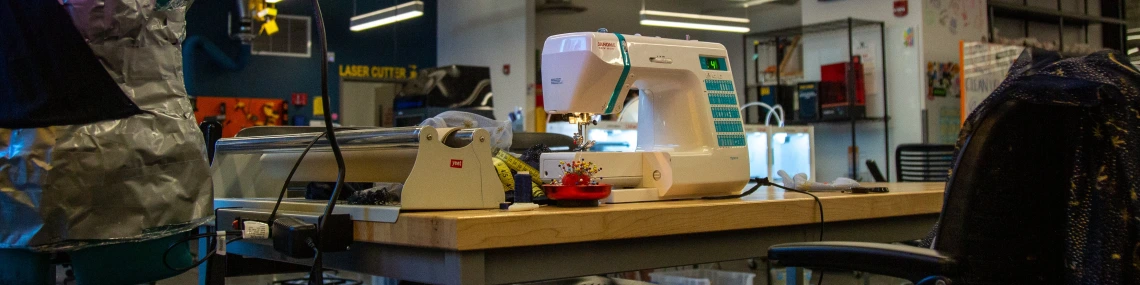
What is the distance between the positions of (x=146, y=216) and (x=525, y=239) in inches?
30.5

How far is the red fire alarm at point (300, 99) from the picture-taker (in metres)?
10.5

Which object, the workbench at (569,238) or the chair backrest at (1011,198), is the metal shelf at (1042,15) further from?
the chair backrest at (1011,198)

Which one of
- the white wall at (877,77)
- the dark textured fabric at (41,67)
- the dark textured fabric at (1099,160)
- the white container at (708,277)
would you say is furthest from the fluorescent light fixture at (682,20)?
the dark textured fabric at (1099,160)

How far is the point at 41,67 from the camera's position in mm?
1585

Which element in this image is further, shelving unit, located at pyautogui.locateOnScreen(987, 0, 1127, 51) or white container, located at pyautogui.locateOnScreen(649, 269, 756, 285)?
shelving unit, located at pyautogui.locateOnScreen(987, 0, 1127, 51)

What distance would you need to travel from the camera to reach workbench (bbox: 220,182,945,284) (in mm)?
1251

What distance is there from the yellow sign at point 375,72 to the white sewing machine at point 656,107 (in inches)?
361

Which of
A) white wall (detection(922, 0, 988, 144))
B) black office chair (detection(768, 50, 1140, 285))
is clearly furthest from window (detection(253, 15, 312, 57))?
black office chair (detection(768, 50, 1140, 285))

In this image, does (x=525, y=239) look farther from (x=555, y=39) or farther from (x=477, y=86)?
(x=477, y=86)

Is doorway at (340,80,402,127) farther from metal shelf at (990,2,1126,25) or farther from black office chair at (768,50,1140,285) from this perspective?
black office chair at (768,50,1140,285)

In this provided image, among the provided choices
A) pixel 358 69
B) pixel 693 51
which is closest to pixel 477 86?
pixel 358 69

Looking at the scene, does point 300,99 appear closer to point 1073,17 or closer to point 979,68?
point 979,68

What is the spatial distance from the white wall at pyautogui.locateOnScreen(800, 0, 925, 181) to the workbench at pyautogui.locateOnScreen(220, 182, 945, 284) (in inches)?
237

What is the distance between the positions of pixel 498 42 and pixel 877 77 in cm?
450
